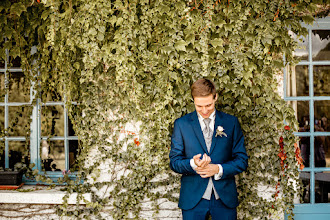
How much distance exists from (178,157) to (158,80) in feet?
3.80

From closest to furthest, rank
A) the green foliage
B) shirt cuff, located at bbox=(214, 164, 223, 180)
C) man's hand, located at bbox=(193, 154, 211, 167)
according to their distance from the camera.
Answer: man's hand, located at bbox=(193, 154, 211, 167), shirt cuff, located at bbox=(214, 164, 223, 180), the green foliage

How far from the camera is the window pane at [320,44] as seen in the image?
3.91 meters

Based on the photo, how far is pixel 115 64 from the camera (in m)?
3.46

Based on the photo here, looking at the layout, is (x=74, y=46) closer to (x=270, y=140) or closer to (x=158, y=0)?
(x=158, y=0)

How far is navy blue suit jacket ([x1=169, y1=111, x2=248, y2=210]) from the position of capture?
2.46m

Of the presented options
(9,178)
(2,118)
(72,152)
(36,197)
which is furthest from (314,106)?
(2,118)

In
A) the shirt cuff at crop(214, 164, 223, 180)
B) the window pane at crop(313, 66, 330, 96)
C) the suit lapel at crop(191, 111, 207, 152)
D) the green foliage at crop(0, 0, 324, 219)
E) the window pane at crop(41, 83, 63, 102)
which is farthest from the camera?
the window pane at crop(313, 66, 330, 96)

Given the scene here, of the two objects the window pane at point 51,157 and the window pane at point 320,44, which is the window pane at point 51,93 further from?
the window pane at point 320,44

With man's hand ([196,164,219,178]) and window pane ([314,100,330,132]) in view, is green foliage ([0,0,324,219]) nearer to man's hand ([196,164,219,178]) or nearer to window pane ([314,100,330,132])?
window pane ([314,100,330,132])

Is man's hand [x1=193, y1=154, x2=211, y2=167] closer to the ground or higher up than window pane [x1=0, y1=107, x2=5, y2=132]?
closer to the ground

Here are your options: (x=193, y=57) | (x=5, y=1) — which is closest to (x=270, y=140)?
(x=193, y=57)

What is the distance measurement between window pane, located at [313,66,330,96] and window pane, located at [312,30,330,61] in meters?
0.14

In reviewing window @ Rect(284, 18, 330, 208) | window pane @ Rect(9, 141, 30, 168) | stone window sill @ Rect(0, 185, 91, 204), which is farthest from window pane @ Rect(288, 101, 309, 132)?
window pane @ Rect(9, 141, 30, 168)

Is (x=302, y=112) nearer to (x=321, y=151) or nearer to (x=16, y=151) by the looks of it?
(x=321, y=151)
